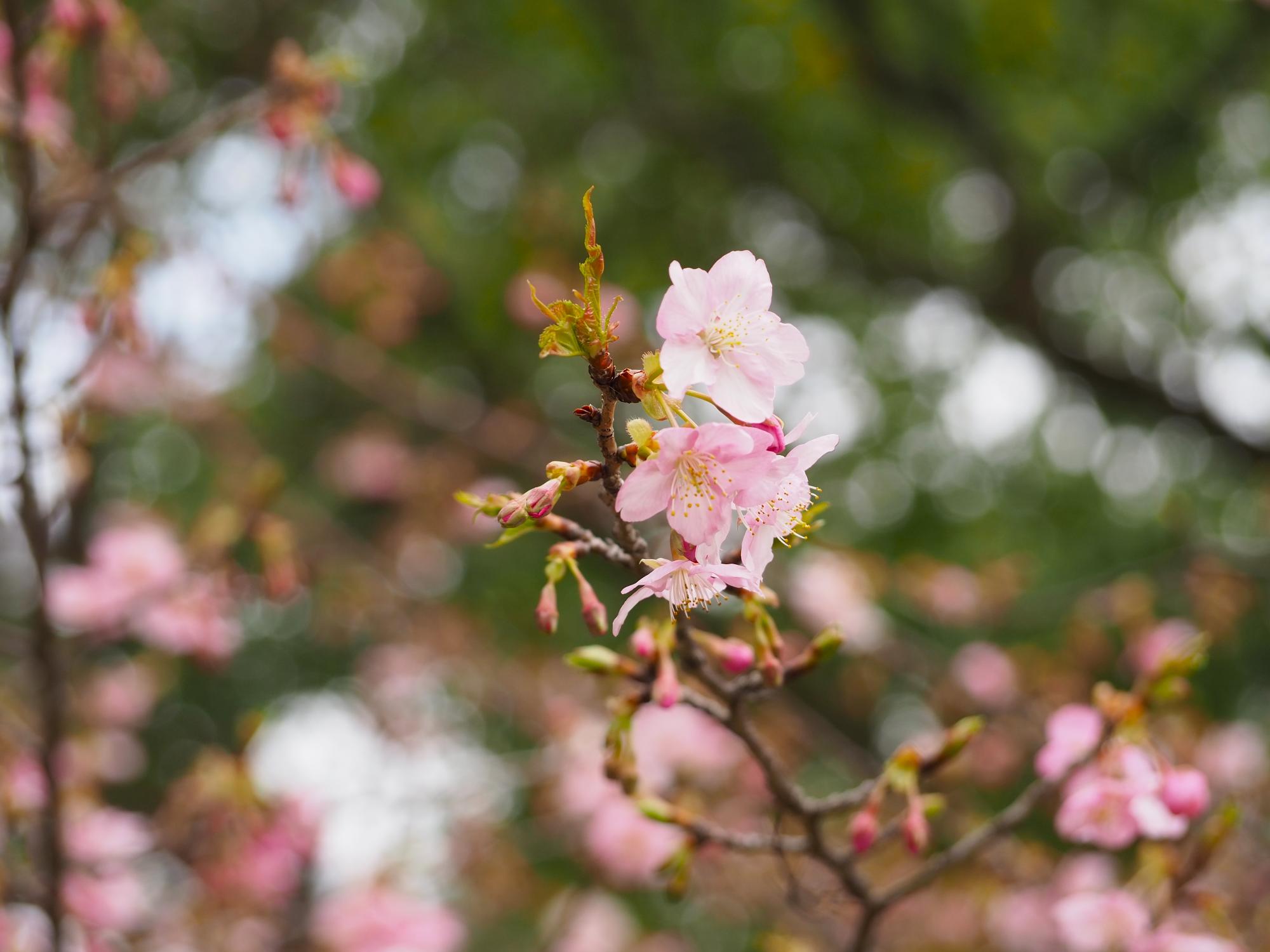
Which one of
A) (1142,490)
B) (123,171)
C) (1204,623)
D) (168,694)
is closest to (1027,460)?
(1142,490)

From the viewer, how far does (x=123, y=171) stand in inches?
63.7

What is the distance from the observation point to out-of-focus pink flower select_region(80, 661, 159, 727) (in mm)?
3992

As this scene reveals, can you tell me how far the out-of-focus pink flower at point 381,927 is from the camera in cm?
264

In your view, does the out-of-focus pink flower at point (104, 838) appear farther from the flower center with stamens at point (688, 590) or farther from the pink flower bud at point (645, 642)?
the flower center with stamens at point (688, 590)

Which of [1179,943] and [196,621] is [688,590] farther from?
[196,621]

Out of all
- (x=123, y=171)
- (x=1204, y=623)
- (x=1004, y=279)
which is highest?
(x=123, y=171)

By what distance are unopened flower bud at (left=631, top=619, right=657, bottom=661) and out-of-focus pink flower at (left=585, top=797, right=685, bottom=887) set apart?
6.39ft

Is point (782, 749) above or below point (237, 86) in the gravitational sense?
below

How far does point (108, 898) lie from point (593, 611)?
2.33m

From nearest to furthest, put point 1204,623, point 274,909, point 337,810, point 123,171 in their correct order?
1. point 123,171
2. point 274,909
3. point 337,810
4. point 1204,623

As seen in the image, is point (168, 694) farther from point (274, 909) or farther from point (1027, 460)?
point (1027, 460)

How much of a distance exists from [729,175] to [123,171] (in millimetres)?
4112

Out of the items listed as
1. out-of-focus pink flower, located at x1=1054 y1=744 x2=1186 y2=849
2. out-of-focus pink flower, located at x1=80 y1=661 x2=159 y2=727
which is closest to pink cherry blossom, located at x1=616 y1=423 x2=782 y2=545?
out-of-focus pink flower, located at x1=1054 y1=744 x2=1186 y2=849

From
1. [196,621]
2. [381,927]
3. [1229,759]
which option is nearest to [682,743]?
[381,927]
